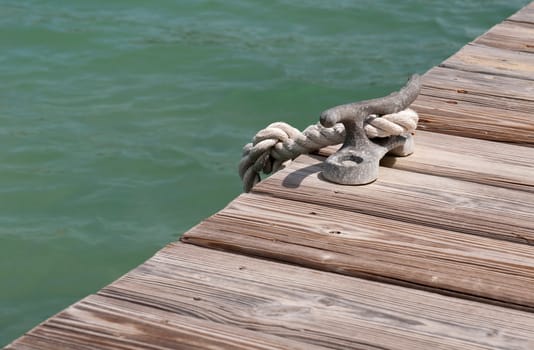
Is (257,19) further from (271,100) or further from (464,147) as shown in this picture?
(464,147)

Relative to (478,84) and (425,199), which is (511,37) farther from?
(425,199)

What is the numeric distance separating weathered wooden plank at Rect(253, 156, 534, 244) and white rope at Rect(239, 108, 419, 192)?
3.3 inches

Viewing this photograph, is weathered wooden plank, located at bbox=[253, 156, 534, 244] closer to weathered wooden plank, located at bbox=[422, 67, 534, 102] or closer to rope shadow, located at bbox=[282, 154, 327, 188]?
rope shadow, located at bbox=[282, 154, 327, 188]

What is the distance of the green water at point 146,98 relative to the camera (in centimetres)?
464

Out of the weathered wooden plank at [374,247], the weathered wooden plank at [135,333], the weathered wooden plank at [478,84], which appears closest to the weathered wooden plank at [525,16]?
the weathered wooden plank at [478,84]

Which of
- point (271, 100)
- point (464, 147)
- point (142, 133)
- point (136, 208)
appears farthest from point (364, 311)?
point (271, 100)

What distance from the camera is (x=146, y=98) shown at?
247 inches

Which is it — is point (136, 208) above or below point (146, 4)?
below

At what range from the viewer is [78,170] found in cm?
533

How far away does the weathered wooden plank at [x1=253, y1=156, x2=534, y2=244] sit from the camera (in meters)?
2.41

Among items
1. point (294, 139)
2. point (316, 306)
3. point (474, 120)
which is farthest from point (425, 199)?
point (474, 120)

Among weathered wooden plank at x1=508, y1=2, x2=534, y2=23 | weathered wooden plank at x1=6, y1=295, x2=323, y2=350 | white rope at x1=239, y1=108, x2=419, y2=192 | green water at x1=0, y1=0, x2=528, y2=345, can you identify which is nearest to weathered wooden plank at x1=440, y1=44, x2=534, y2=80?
weathered wooden plank at x1=508, y1=2, x2=534, y2=23

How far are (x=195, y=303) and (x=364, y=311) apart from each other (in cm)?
31

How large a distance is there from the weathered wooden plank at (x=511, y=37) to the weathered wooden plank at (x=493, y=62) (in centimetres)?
9
